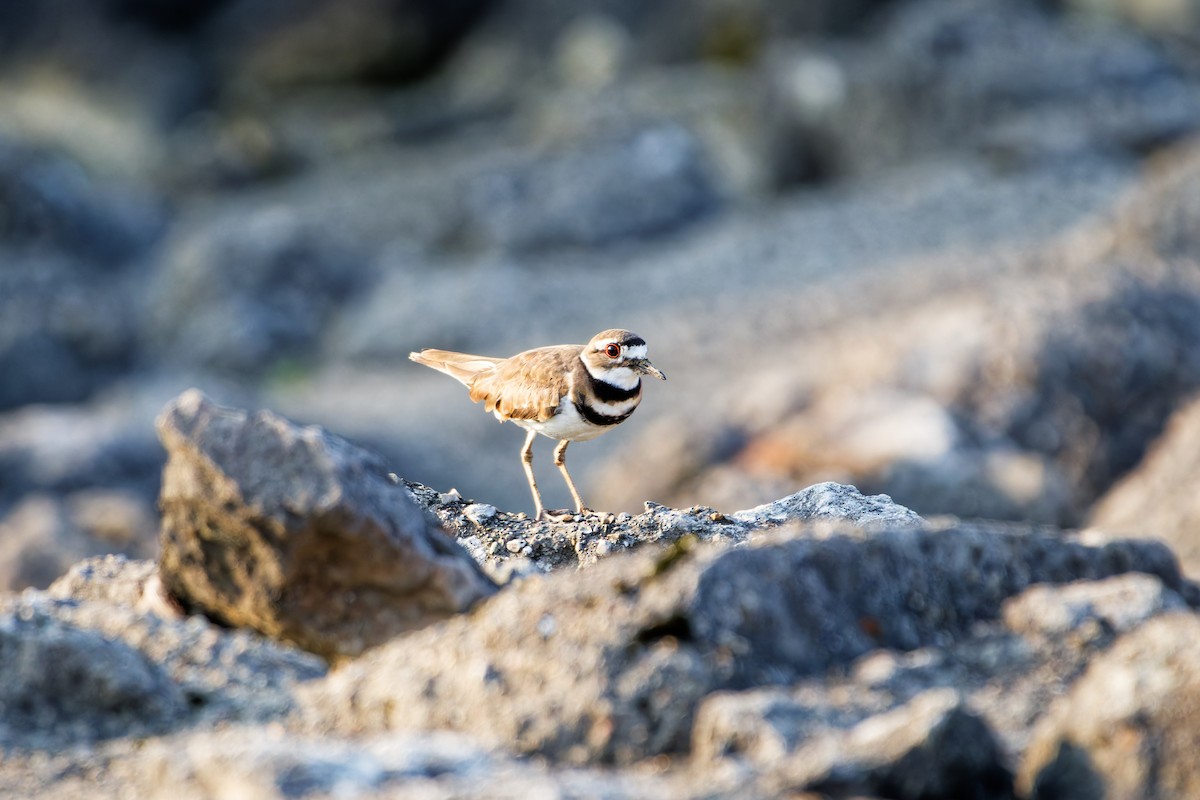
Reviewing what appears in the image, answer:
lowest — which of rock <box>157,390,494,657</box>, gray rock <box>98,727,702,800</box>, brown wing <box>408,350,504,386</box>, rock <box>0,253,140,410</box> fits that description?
gray rock <box>98,727,702,800</box>

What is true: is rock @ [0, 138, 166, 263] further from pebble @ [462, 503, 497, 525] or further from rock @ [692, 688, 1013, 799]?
rock @ [692, 688, 1013, 799]

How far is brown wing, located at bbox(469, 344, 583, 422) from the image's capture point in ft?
20.6

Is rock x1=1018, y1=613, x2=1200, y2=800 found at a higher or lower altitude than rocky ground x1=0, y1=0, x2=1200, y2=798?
lower

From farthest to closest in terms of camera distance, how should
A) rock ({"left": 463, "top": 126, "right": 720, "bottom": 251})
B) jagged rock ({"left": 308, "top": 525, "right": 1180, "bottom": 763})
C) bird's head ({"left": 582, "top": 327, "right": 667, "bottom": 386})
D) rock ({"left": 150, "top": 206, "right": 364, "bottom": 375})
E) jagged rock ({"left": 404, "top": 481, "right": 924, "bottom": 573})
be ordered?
1. rock ({"left": 463, "top": 126, "right": 720, "bottom": 251})
2. rock ({"left": 150, "top": 206, "right": 364, "bottom": 375})
3. bird's head ({"left": 582, "top": 327, "right": 667, "bottom": 386})
4. jagged rock ({"left": 404, "top": 481, "right": 924, "bottom": 573})
5. jagged rock ({"left": 308, "top": 525, "right": 1180, "bottom": 763})

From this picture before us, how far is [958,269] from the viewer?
53.7 ft

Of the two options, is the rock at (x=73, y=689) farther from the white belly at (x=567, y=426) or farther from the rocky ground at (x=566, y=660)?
the white belly at (x=567, y=426)

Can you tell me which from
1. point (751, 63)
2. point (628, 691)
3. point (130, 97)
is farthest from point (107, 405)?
point (130, 97)

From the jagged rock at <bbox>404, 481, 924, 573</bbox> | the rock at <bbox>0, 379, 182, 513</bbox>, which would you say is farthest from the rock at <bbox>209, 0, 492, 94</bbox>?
the jagged rock at <bbox>404, 481, 924, 573</bbox>

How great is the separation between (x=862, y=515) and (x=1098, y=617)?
144 centimetres

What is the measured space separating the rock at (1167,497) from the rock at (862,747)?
218 inches

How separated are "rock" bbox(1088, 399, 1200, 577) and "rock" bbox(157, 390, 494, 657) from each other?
220 inches

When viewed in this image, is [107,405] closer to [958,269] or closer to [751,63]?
[958,269]

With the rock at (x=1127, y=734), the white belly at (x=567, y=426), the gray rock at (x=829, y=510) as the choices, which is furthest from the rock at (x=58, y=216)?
the rock at (x=1127, y=734)

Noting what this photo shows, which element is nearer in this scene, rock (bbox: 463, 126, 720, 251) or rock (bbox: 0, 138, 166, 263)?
rock (bbox: 463, 126, 720, 251)
